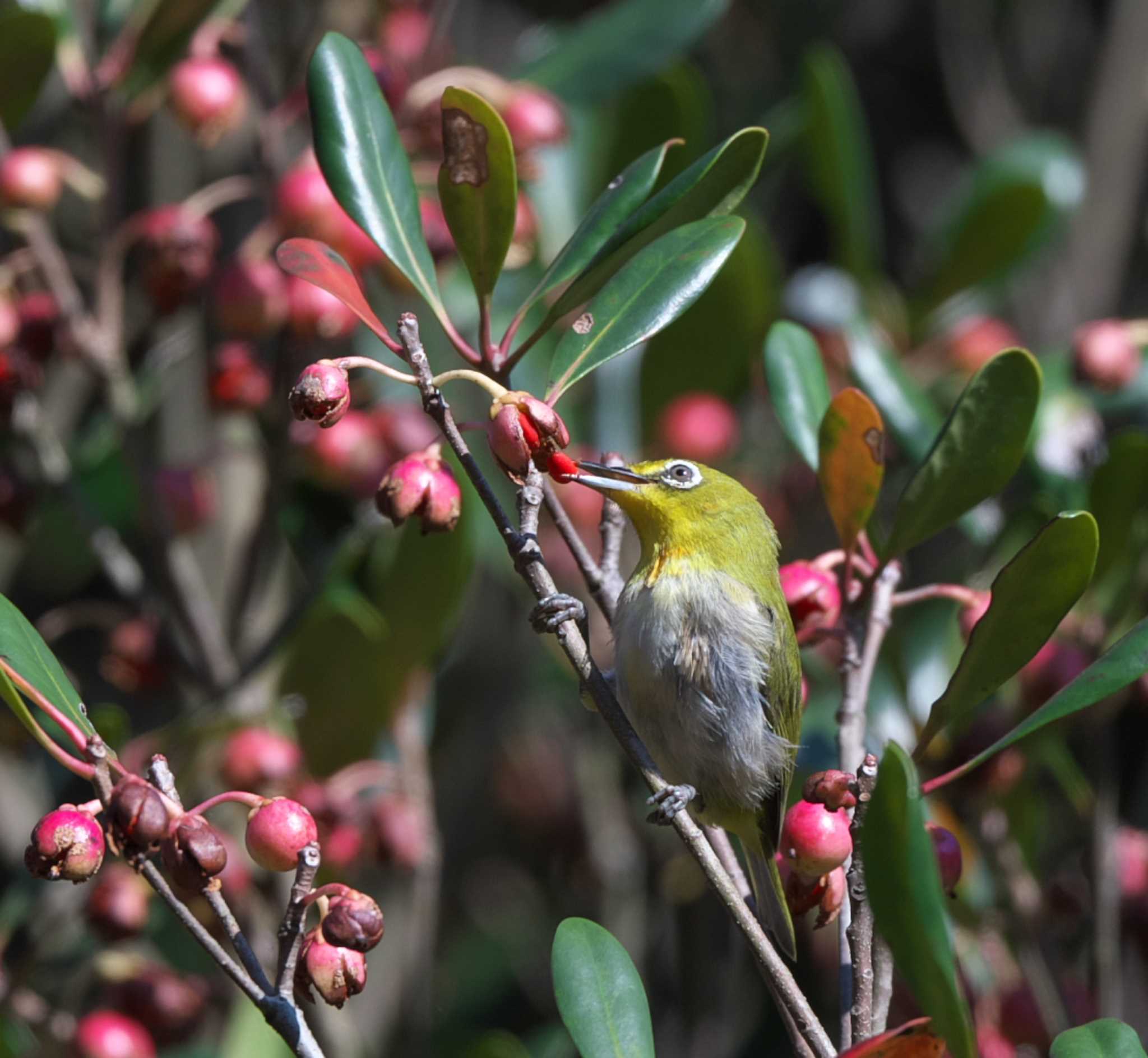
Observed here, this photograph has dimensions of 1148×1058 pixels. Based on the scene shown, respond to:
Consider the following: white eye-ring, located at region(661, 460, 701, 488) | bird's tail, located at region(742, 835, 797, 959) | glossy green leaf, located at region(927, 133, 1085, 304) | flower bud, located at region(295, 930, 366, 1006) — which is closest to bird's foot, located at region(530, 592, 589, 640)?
flower bud, located at region(295, 930, 366, 1006)

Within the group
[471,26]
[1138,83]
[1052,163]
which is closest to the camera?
[1052,163]

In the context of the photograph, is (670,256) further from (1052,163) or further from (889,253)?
(889,253)

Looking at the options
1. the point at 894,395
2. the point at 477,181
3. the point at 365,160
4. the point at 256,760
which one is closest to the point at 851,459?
the point at 477,181

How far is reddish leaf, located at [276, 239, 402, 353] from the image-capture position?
1554 mm

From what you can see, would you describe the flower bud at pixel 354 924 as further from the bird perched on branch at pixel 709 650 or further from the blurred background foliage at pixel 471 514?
the bird perched on branch at pixel 709 650

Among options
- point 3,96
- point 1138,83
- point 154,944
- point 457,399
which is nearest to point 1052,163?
point 1138,83

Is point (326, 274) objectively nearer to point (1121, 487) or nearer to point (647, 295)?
point (647, 295)

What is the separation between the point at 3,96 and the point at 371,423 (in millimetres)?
858

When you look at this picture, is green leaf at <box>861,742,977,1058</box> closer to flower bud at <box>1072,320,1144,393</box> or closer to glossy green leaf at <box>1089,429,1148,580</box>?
glossy green leaf at <box>1089,429,1148,580</box>

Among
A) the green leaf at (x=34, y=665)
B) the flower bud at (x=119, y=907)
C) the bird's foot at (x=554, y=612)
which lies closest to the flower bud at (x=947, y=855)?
the bird's foot at (x=554, y=612)

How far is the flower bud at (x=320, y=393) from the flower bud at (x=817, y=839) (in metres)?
0.69

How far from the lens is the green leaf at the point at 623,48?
3.01m

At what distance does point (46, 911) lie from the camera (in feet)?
9.07

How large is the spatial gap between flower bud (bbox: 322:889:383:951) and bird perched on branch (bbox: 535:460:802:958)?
0.81 metres
